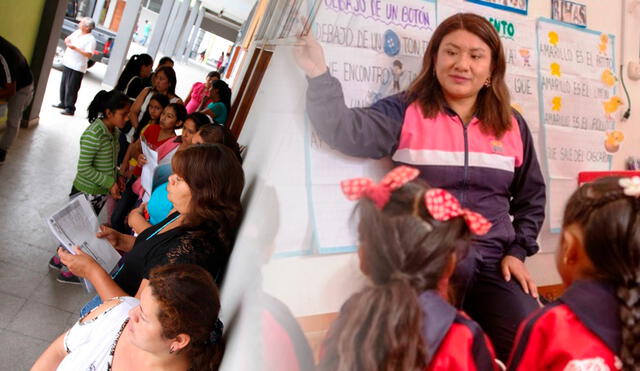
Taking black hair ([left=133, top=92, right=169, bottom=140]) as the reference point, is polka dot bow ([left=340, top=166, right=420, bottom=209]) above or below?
above

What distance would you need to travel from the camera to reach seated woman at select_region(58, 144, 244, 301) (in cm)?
179

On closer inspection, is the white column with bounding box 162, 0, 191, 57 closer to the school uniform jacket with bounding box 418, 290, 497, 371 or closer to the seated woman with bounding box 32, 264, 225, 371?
the seated woman with bounding box 32, 264, 225, 371

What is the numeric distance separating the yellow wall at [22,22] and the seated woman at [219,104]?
190 centimetres

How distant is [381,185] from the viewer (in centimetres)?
60

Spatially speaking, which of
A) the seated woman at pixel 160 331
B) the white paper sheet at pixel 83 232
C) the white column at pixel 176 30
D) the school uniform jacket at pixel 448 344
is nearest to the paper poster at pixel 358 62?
the school uniform jacket at pixel 448 344

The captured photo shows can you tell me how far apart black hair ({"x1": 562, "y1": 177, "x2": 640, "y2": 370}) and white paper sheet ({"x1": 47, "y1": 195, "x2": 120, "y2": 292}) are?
1889mm

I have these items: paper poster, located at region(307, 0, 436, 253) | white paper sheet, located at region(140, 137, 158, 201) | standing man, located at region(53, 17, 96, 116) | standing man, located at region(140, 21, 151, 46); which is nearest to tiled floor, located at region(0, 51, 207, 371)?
white paper sheet, located at region(140, 137, 158, 201)

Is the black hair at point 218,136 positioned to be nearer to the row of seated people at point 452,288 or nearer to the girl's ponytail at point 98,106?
the girl's ponytail at point 98,106

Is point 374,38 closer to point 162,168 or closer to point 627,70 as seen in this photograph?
point 627,70

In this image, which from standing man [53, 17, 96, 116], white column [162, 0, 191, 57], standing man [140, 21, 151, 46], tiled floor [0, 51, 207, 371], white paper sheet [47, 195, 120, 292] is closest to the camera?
white paper sheet [47, 195, 120, 292]

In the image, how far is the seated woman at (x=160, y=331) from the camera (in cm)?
145

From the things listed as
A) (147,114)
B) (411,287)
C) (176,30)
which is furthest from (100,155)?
(176,30)

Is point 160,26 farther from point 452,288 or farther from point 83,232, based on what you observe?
point 452,288

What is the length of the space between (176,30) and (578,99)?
734 inches
